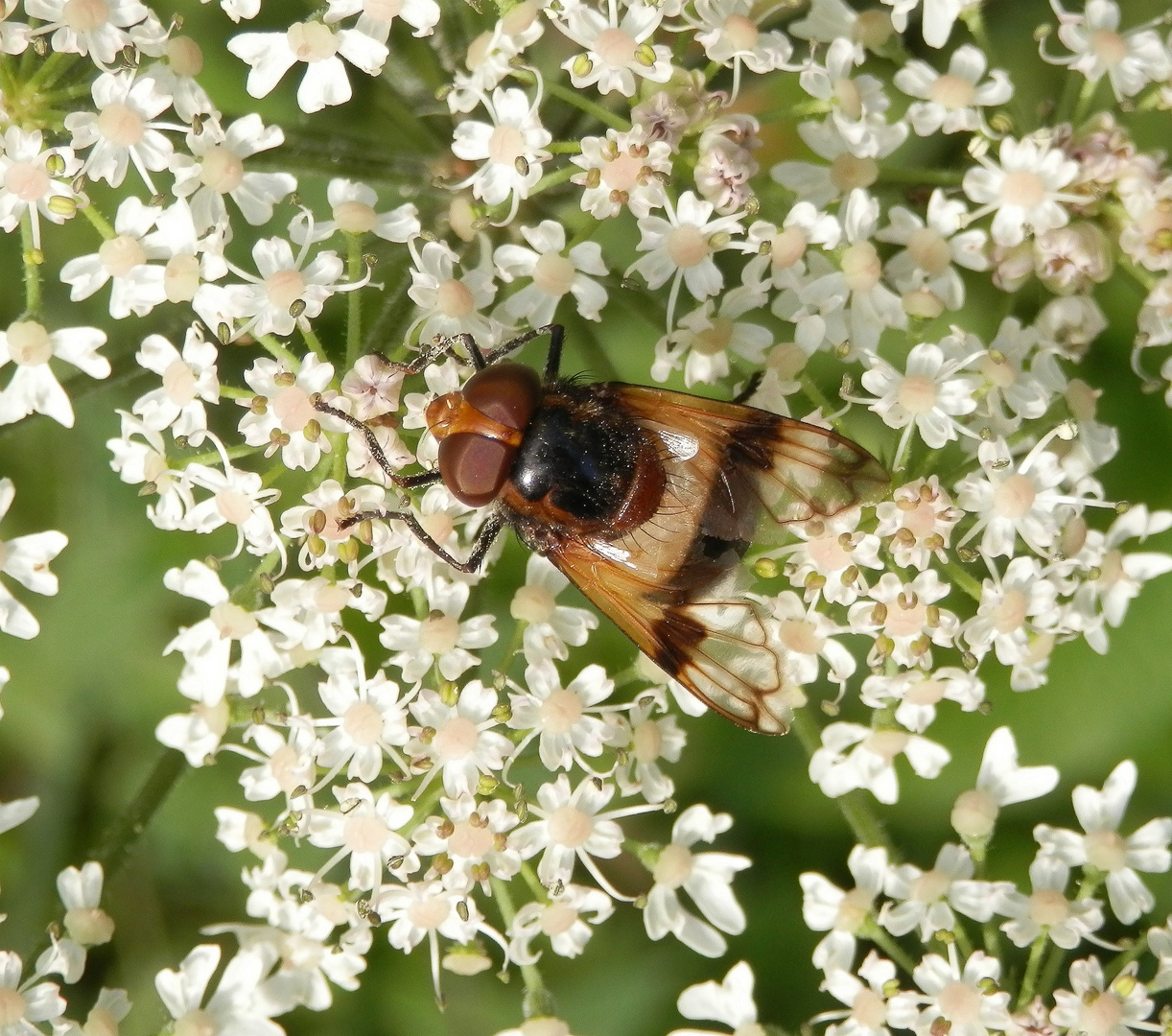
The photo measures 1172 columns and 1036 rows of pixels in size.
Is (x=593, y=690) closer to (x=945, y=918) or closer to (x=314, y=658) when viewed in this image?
(x=314, y=658)

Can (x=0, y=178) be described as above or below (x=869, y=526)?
above

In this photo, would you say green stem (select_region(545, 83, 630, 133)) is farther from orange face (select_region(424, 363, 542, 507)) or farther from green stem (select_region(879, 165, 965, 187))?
green stem (select_region(879, 165, 965, 187))

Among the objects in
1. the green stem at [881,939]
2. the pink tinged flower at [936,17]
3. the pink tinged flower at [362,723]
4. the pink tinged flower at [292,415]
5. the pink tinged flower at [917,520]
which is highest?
the pink tinged flower at [936,17]

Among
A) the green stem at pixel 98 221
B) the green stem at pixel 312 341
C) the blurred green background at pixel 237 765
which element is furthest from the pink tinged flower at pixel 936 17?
the green stem at pixel 98 221

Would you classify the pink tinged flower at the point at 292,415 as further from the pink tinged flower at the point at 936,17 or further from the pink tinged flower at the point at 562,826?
the pink tinged flower at the point at 936,17

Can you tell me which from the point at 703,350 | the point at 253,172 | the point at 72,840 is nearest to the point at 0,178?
the point at 253,172

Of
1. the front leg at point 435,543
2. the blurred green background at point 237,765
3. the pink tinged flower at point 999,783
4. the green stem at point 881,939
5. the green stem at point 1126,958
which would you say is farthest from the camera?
the blurred green background at point 237,765

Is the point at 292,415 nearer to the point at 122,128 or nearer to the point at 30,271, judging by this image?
the point at 30,271

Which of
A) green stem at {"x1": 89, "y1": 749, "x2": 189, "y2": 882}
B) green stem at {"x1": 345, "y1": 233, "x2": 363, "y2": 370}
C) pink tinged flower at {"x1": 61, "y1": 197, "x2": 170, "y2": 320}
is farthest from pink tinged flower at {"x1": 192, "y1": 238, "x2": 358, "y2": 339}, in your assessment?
green stem at {"x1": 89, "y1": 749, "x2": 189, "y2": 882}

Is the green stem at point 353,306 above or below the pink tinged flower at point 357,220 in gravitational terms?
below
